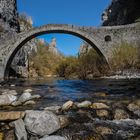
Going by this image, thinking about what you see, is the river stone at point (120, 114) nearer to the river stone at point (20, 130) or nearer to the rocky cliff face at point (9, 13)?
the river stone at point (20, 130)

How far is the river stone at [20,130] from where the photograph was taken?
4891 millimetres

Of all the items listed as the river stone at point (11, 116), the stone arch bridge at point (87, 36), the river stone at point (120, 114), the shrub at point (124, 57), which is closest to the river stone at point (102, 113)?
the river stone at point (120, 114)

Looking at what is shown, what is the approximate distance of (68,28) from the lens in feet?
79.7

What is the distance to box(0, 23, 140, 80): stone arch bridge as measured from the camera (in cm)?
2395

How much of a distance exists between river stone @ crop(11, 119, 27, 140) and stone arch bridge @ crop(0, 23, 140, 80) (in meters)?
19.5

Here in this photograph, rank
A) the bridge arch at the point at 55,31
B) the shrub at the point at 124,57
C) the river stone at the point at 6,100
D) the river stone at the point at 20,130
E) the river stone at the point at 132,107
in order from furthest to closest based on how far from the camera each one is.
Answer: the bridge arch at the point at 55,31 → the shrub at the point at 124,57 → the river stone at the point at 6,100 → the river stone at the point at 132,107 → the river stone at the point at 20,130

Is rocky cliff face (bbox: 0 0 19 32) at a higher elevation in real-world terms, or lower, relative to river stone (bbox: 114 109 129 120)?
higher

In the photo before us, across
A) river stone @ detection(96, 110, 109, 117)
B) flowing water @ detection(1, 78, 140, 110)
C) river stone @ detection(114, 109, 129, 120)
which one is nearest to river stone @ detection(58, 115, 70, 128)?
river stone @ detection(96, 110, 109, 117)

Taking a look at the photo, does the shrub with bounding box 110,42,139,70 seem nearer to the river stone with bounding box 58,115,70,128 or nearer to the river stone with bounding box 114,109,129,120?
the river stone with bounding box 114,109,129,120

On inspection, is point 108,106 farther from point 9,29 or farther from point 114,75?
point 9,29

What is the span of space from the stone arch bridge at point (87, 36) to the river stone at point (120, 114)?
17756 millimetres

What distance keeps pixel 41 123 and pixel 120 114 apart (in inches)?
83.9

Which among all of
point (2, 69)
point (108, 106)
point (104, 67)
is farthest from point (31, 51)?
point (108, 106)

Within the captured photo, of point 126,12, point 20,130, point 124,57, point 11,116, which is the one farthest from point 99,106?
point 126,12
